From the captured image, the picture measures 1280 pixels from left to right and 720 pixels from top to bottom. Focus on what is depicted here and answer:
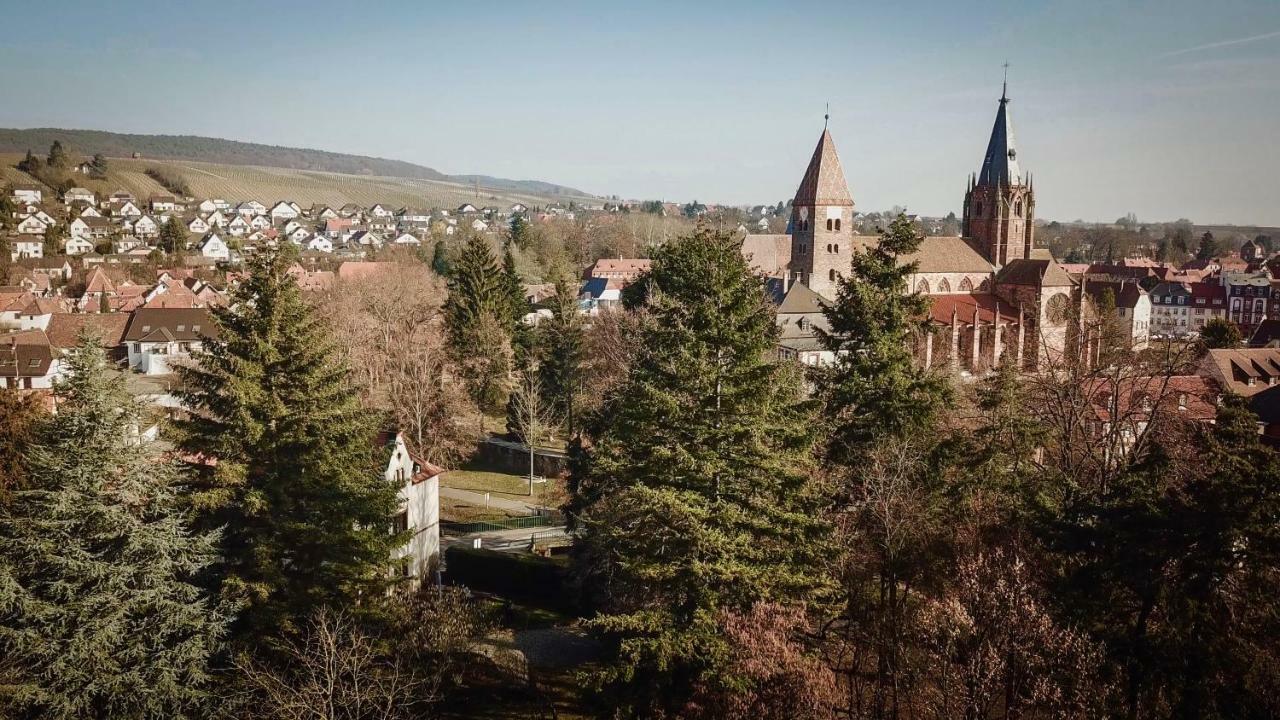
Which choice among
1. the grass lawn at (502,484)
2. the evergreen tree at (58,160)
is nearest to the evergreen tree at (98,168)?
the evergreen tree at (58,160)

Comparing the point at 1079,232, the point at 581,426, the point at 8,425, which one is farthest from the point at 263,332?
the point at 1079,232

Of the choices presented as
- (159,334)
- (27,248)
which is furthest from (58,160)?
(159,334)

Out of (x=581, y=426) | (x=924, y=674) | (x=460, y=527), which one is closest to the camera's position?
(x=924, y=674)

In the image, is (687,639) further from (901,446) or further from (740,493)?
(901,446)

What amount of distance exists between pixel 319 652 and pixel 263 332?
6284mm

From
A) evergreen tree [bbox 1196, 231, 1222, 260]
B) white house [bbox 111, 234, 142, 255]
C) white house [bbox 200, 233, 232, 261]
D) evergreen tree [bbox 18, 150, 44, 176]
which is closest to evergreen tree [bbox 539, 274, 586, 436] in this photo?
white house [bbox 200, 233, 232, 261]

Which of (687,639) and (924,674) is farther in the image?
(687,639)

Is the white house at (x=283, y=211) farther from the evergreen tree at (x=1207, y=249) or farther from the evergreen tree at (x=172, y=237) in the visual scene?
the evergreen tree at (x=1207, y=249)

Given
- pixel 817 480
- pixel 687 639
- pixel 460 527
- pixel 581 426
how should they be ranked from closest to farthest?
pixel 687 639
pixel 817 480
pixel 581 426
pixel 460 527

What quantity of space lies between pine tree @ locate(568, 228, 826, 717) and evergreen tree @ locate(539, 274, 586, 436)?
21.3m

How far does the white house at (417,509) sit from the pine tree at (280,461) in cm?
601

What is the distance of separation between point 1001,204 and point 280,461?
1950 inches

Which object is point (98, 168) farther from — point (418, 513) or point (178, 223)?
point (418, 513)

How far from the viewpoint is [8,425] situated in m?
18.6
